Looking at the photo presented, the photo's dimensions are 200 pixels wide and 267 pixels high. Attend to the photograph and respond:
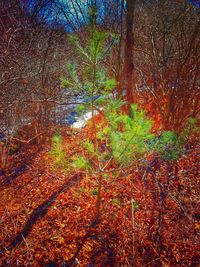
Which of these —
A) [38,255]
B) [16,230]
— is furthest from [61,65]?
[38,255]

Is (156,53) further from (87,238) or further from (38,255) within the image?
(38,255)

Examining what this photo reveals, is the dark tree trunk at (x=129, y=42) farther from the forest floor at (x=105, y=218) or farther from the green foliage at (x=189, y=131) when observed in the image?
the forest floor at (x=105, y=218)

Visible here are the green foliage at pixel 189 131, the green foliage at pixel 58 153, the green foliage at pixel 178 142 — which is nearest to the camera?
the green foliage at pixel 58 153

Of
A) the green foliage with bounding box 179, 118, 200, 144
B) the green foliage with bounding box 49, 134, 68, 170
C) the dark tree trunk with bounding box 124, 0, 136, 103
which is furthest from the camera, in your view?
the green foliage with bounding box 179, 118, 200, 144

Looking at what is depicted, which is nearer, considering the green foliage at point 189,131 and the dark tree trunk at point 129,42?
the dark tree trunk at point 129,42

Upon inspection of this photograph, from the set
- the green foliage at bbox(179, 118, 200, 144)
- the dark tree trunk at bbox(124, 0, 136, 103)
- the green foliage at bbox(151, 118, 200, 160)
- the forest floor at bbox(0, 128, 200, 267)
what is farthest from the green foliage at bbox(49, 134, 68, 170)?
the green foliage at bbox(179, 118, 200, 144)

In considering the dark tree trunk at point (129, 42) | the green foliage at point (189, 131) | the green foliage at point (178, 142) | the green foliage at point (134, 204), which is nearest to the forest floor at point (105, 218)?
the green foliage at point (134, 204)

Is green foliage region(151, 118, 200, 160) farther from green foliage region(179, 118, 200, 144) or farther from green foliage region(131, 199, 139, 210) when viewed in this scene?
green foliage region(131, 199, 139, 210)

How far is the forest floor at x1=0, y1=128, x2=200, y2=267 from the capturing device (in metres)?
2.26

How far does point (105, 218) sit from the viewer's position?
8.88 ft

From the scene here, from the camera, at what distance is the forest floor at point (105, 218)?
226 centimetres

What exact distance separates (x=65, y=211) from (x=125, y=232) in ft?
3.12

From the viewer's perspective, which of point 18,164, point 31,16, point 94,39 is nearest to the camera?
point 94,39

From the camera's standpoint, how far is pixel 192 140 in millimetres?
4277
